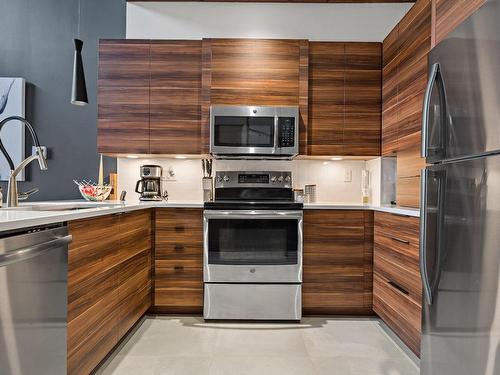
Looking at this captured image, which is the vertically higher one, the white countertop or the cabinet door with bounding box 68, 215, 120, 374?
the white countertop

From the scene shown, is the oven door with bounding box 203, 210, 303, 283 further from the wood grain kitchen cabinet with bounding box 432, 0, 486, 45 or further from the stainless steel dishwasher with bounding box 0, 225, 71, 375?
the wood grain kitchen cabinet with bounding box 432, 0, 486, 45

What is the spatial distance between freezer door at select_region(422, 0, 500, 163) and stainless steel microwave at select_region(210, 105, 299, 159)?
1515 millimetres

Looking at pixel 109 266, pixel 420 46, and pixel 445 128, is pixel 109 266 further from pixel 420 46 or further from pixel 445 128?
pixel 420 46

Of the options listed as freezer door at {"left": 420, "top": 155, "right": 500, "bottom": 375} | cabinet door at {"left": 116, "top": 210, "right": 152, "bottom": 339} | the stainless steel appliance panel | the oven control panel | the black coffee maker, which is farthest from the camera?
the oven control panel

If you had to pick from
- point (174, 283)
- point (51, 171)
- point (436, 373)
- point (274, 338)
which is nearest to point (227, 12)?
point (51, 171)

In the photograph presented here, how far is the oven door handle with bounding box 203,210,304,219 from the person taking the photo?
2.84 m

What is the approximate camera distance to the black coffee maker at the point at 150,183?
10.5ft

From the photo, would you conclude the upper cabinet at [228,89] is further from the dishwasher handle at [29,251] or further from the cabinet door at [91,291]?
the dishwasher handle at [29,251]

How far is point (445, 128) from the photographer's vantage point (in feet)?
4.64

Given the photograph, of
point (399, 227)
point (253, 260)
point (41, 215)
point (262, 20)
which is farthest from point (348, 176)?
point (41, 215)

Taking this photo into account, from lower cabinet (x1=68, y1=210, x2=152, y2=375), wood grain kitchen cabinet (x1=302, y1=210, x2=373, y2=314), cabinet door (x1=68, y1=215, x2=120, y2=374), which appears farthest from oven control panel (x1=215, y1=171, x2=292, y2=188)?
cabinet door (x1=68, y1=215, x2=120, y2=374)

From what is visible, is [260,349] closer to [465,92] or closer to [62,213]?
[62,213]

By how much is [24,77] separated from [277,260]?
2792 mm

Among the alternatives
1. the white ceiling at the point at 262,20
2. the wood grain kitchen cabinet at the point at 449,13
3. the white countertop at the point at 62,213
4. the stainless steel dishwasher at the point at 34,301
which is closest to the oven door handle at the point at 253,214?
the white countertop at the point at 62,213
